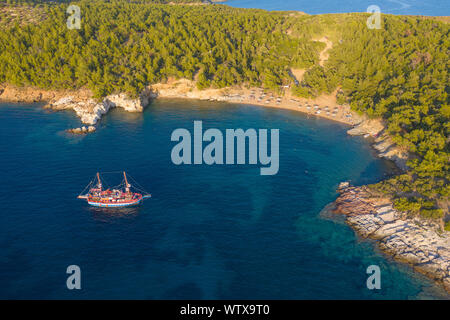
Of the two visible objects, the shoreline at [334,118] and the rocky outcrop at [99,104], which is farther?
the rocky outcrop at [99,104]

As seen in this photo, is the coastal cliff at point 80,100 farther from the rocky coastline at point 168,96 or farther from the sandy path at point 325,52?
the sandy path at point 325,52

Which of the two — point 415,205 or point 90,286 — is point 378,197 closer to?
point 415,205

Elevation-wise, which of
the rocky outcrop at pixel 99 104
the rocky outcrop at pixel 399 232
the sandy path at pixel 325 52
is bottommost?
the rocky outcrop at pixel 399 232

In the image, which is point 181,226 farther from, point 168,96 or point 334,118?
point 168,96

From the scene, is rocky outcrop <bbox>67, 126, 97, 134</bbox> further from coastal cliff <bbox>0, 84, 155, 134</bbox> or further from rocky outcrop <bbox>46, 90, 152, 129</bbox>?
rocky outcrop <bbox>46, 90, 152, 129</bbox>
